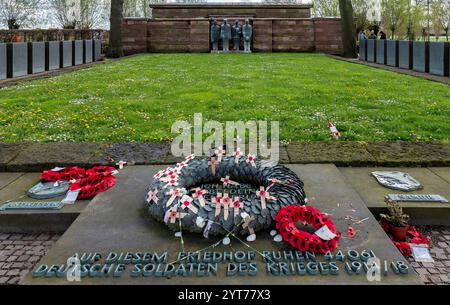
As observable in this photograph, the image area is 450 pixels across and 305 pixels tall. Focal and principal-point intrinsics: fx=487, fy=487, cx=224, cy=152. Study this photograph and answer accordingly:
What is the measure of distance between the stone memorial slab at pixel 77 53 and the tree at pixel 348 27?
14.9 metres

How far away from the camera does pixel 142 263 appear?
3393 millimetres

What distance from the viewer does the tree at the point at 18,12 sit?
35.2 m

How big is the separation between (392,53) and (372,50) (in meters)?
3.24

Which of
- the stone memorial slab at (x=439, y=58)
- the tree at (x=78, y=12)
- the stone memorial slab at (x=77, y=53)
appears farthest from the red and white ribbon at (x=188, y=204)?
the tree at (x=78, y=12)

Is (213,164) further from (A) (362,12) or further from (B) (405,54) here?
(A) (362,12)

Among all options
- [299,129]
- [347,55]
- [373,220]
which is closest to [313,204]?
[373,220]

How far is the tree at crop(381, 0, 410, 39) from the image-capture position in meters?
54.3

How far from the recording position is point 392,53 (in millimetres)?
22984

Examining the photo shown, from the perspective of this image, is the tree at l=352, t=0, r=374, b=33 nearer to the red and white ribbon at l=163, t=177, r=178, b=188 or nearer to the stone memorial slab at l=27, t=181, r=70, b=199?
the stone memorial slab at l=27, t=181, r=70, b=199

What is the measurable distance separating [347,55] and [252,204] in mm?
26783

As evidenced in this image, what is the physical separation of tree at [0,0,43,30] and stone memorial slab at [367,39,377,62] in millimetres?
24471

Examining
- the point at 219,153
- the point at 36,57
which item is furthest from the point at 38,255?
the point at 36,57

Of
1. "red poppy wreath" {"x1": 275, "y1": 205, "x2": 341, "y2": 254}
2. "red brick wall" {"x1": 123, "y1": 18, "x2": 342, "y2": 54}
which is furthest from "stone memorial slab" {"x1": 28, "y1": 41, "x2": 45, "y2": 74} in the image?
"red poppy wreath" {"x1": 275, "y1": 205, "x2": 341, "y2": 254}
